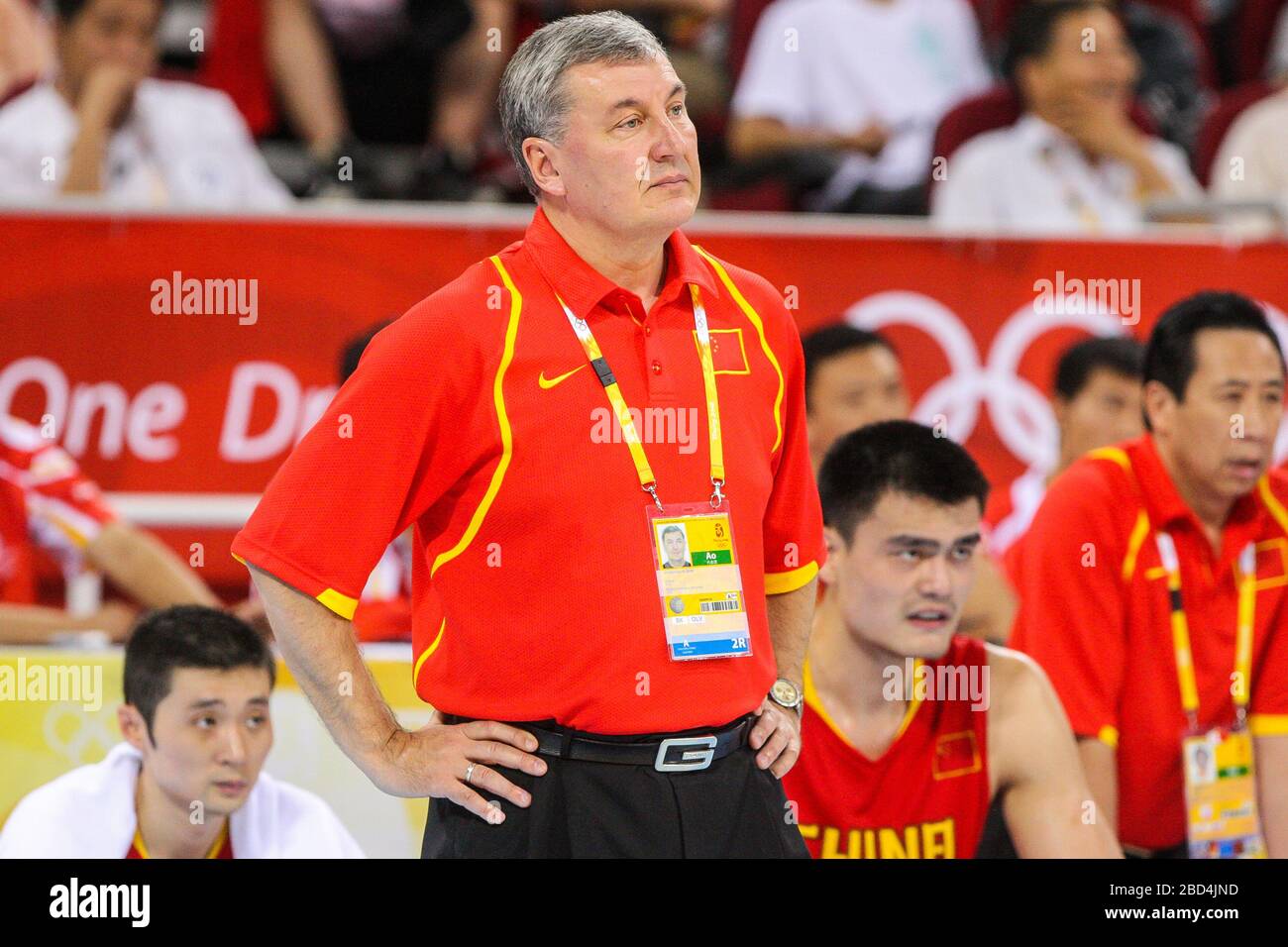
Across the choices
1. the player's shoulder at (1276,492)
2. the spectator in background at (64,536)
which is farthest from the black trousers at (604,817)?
the spectator in background at (64,536)

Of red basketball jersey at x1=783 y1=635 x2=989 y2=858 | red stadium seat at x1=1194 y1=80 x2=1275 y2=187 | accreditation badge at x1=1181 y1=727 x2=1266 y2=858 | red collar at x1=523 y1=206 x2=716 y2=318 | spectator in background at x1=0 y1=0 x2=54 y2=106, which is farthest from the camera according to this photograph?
red stadium seat at x1=1194 y1=80 x2=1275 y2=187

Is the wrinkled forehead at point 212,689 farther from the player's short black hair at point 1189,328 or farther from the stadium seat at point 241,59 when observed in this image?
the stadium seat at point 241,59

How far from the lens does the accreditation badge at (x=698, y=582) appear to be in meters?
2.42

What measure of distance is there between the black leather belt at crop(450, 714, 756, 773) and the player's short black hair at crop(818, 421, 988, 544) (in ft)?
3.94

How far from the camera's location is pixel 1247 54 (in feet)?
24.7

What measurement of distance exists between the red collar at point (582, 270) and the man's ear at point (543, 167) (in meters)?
0.06

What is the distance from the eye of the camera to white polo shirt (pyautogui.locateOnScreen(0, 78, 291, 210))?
570cm

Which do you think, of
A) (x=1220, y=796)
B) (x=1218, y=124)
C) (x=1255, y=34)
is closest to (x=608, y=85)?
(x=1220, y=796)

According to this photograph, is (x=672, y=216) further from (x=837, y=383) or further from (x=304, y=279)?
(x=304, y=279)

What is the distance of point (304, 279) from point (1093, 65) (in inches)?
114

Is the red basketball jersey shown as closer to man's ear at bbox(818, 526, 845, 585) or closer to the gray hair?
man's ear at bbox(818, 526, 845, 585)

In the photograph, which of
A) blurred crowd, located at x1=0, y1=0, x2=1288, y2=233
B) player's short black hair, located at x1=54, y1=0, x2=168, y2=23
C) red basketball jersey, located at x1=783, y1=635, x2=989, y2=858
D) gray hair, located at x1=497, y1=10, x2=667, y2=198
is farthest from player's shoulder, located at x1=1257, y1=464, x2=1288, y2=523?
player's short black hair, located at x1=54, y1=0, x2=168, y2=23

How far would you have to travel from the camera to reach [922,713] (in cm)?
346
